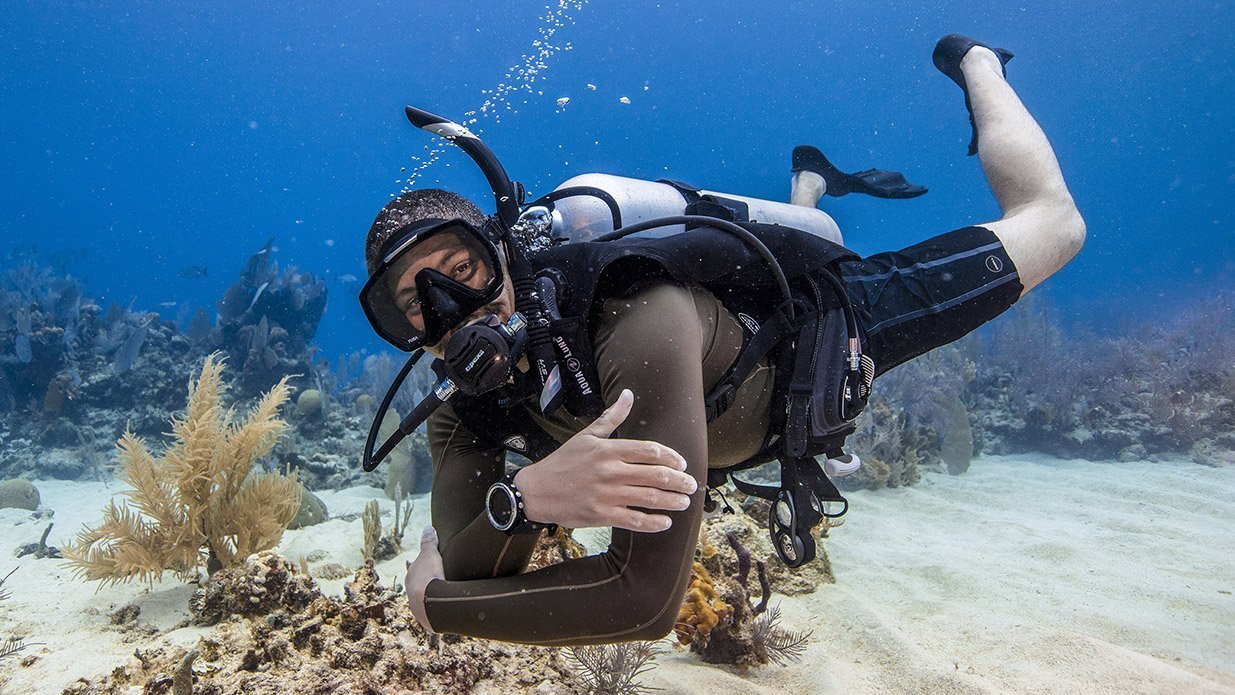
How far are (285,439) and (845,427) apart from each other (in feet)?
31.7

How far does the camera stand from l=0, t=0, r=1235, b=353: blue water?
210 ft

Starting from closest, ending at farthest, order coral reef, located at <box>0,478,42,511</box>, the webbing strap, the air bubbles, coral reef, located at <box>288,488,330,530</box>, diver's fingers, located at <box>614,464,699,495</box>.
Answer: diver's fingers, located at <box>614,464,699,495</box>, the webbing strap, coral reef, located at <box>288,488,330,530</box>, coral reef, located at <box>0,478,42,511</box>, the air bubbles

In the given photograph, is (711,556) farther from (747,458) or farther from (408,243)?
(408,243)

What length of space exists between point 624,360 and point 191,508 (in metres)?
4.56

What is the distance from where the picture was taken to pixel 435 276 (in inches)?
83.7

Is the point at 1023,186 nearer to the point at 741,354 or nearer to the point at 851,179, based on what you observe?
the point at 851,179

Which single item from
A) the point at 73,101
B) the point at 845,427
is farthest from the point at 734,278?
the point at 73,101

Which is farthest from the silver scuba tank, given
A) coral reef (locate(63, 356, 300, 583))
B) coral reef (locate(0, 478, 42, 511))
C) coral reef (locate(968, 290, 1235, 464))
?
coral reef (locate(0, 478, 42, 511))

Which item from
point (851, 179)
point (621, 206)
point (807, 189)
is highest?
point (851, 179)

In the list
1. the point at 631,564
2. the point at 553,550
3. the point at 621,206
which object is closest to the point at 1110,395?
the point at 553,550

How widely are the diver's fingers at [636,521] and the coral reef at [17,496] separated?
35.3 feet

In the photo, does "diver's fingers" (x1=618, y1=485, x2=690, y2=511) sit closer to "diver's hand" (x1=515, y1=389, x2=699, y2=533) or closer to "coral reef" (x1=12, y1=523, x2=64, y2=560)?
"diver's hand" (x1=515, y1=389, x2=699, y2=533)

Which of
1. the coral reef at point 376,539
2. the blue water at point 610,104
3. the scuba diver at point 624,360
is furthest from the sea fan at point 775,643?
the blue water at point 610,104

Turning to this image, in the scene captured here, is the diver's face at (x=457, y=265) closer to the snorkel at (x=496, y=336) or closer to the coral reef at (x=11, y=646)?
the snorkel at (x=496, y=336)
